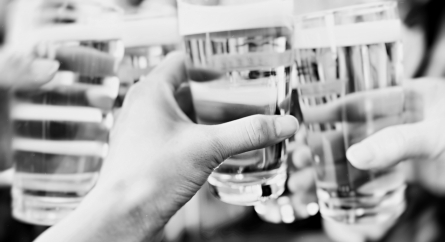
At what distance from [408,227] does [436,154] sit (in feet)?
1.54

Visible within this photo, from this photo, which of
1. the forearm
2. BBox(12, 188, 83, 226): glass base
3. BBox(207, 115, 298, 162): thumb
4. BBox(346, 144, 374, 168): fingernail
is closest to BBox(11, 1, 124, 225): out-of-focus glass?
BBox(12, 188, 83, 226): glass base

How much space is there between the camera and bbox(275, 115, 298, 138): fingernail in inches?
15.9

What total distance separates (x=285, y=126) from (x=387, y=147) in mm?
183

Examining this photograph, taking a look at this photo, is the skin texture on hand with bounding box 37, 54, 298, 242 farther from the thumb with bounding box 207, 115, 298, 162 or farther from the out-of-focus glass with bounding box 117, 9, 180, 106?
the out-of-focus glass with bounding box 117, 9, 180, 106

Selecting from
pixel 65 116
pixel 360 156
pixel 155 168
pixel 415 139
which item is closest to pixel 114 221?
pixel 155 168

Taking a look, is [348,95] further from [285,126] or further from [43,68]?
[43,68]

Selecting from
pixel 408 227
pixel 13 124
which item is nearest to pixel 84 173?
pixel 13 124

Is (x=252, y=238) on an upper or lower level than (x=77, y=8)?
lower

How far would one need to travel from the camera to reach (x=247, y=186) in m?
0.44

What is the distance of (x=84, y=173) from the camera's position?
22.0 inches

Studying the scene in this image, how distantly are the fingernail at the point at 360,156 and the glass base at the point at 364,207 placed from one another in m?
0.05

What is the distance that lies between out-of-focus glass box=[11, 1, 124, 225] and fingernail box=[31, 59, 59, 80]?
1 cm

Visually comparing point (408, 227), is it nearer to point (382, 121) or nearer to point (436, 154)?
point (436, 154)

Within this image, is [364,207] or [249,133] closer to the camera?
[249,133]
